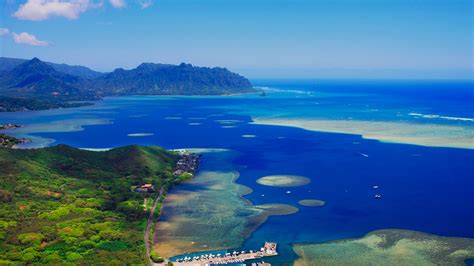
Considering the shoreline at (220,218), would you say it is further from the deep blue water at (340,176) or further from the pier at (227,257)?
the pier at (227,257)

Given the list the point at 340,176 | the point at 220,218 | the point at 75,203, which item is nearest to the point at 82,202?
the point at 75,203

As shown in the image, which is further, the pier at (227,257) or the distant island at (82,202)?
the pier at (227,257)

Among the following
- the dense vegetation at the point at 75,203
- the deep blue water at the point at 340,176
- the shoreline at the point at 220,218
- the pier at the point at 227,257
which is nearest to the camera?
the dense vegetation at the point at 75,203

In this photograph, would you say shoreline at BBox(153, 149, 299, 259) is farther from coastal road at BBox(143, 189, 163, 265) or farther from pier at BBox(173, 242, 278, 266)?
pier at BBox(173, 242, 278, 266)

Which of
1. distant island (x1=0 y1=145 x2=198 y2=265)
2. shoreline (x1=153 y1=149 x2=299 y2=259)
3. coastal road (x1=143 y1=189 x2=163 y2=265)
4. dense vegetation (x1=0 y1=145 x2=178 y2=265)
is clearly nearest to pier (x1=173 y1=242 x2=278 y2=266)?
shoreline (x1=153 y1=149 x2=299 y2=259)

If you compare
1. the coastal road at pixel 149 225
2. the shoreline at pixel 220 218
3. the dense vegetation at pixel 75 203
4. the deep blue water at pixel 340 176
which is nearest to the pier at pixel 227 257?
the deep blue water at pixel 340 176

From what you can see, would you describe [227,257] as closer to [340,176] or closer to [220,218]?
[220,218]
